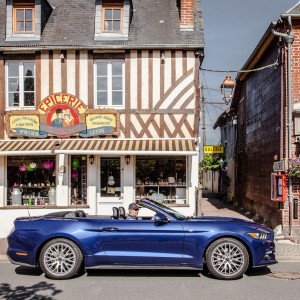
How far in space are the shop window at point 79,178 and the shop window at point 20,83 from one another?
2.13 metres

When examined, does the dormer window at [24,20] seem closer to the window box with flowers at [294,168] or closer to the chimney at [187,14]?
the chimney at [187,14]

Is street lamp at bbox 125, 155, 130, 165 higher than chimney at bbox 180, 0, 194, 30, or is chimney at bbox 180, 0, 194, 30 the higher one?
chimney at bbox 180, 0, 194, 30

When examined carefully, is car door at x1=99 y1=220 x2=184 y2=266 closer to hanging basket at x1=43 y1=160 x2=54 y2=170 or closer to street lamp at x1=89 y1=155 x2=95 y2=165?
street lamp at x1=89 y1=155 x2=95 y2=165

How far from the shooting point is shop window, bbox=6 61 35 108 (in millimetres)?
14578

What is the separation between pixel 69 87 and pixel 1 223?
4.40m

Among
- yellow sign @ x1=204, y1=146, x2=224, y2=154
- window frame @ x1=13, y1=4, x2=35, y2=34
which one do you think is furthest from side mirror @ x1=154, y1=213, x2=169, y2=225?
yellow sign @ x1=204, y1=146, x2=224, y2=154

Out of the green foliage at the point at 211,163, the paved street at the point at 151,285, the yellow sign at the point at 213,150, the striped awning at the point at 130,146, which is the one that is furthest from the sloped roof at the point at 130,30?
the green foliage at the point at 211,163

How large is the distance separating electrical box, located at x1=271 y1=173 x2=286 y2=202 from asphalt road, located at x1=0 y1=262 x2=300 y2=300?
374cm

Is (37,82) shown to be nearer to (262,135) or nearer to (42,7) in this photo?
(42,7)

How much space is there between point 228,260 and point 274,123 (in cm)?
738

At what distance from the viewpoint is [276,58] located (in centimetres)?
1426

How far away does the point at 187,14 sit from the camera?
48.9 ft

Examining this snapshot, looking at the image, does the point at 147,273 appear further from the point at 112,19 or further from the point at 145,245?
the point at 112,19

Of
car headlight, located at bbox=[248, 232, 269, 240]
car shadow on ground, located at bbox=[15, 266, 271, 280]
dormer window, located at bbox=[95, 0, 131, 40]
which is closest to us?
car headlight, located at bbox=[248, 232, 269, 240]
